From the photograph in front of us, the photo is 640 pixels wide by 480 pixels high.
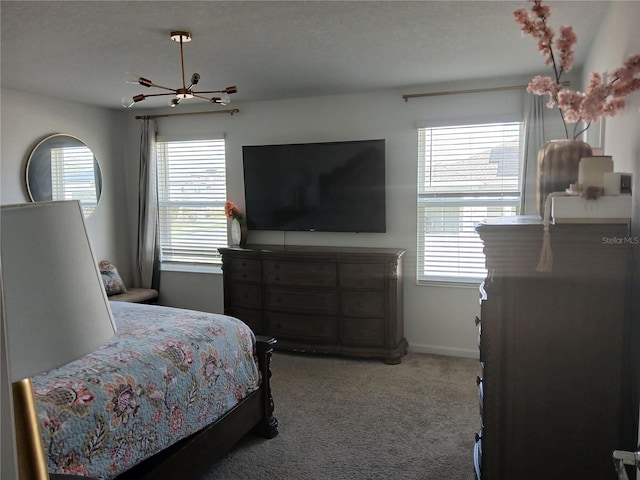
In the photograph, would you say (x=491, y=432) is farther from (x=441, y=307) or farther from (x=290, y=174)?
(x=290, y=174)

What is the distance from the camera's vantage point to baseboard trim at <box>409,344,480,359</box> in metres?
4.39

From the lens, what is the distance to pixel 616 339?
174cm

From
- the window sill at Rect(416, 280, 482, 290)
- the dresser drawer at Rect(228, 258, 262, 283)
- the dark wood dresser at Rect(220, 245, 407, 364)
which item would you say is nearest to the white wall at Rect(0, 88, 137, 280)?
the dresser drawer at Rect(228, 258, 262, 283)

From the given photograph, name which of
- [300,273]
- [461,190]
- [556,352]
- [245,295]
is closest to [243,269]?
[245,295]

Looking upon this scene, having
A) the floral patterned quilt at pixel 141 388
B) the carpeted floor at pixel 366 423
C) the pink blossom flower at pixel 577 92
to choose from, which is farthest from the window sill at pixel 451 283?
the pink blossom flower at pixel 577 92

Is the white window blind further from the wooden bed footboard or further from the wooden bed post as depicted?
the wooden bed footboard

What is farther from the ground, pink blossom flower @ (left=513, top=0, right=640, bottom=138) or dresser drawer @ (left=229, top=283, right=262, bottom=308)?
pink blossom flower @ (left=513, top=0, right=640, bottom=138)

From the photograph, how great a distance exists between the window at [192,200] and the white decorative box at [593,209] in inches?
160

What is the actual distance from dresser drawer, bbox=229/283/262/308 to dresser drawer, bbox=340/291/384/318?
Answer: 86 cm

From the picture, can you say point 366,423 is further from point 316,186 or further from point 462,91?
point 462,91

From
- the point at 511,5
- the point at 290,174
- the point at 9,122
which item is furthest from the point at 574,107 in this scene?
the point at 9,122

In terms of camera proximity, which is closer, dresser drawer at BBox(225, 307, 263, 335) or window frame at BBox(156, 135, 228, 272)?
dresser drawer at BBox(225, 307, 263, 335)

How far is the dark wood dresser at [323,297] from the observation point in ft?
13.8

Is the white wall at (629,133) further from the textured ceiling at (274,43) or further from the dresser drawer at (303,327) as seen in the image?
the dresser drawer at (303,327)
